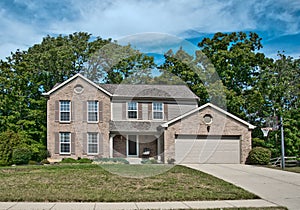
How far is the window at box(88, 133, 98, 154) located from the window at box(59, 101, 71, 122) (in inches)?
81.0

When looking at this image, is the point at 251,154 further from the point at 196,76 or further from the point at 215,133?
the point at 196,76

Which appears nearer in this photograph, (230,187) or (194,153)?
(230,187)

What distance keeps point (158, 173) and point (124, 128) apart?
1081 centimetres

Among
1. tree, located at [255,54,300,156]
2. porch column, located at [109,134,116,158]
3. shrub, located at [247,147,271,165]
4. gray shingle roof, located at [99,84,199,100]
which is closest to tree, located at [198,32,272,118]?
tree, located at [255,54,300,156]

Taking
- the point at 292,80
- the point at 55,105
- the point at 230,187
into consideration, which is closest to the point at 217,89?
the point at 292,80

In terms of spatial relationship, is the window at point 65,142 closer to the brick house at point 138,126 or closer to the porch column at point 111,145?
the brick house at point 138,126

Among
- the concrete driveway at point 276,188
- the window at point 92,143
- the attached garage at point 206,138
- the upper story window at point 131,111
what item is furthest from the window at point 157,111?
the concrete driveway at point 276,188

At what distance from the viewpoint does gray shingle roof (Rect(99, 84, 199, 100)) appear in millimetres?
24547

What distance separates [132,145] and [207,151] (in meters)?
6.16

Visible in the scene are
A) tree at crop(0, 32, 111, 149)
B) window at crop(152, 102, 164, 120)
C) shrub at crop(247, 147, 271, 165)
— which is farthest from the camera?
tree at crop(0, 32, 111, 149)

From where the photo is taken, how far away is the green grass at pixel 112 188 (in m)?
9.98

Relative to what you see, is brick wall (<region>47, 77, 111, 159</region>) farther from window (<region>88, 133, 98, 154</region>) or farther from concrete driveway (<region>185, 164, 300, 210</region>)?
concrete driveway (<region>185, 164, 300, 210</region>)

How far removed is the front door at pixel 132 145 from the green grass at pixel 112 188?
11.6m

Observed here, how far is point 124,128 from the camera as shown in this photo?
26172mm
